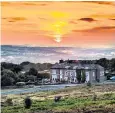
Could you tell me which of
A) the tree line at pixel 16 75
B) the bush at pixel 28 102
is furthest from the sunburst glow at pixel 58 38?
the bush at pixel 28 102

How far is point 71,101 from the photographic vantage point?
5238mm

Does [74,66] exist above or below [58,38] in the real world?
below

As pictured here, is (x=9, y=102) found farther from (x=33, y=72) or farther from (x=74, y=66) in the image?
(x=74, y=66)

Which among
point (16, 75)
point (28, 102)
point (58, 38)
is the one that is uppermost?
point (58, 38)

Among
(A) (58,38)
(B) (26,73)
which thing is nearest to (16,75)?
(B) (26,73)

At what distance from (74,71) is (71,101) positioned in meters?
0.22

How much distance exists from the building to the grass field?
0.07 m

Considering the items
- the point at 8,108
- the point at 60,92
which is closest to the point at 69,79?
the point at 60,92

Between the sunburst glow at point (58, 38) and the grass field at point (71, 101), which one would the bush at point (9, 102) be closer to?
the grass field at point (71, 101)

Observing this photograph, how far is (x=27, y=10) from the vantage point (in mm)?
5176

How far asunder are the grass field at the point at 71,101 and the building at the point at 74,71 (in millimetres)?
73

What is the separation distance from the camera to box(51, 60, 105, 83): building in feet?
17.2

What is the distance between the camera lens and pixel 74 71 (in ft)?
17.2

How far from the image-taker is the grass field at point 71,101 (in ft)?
17.0
